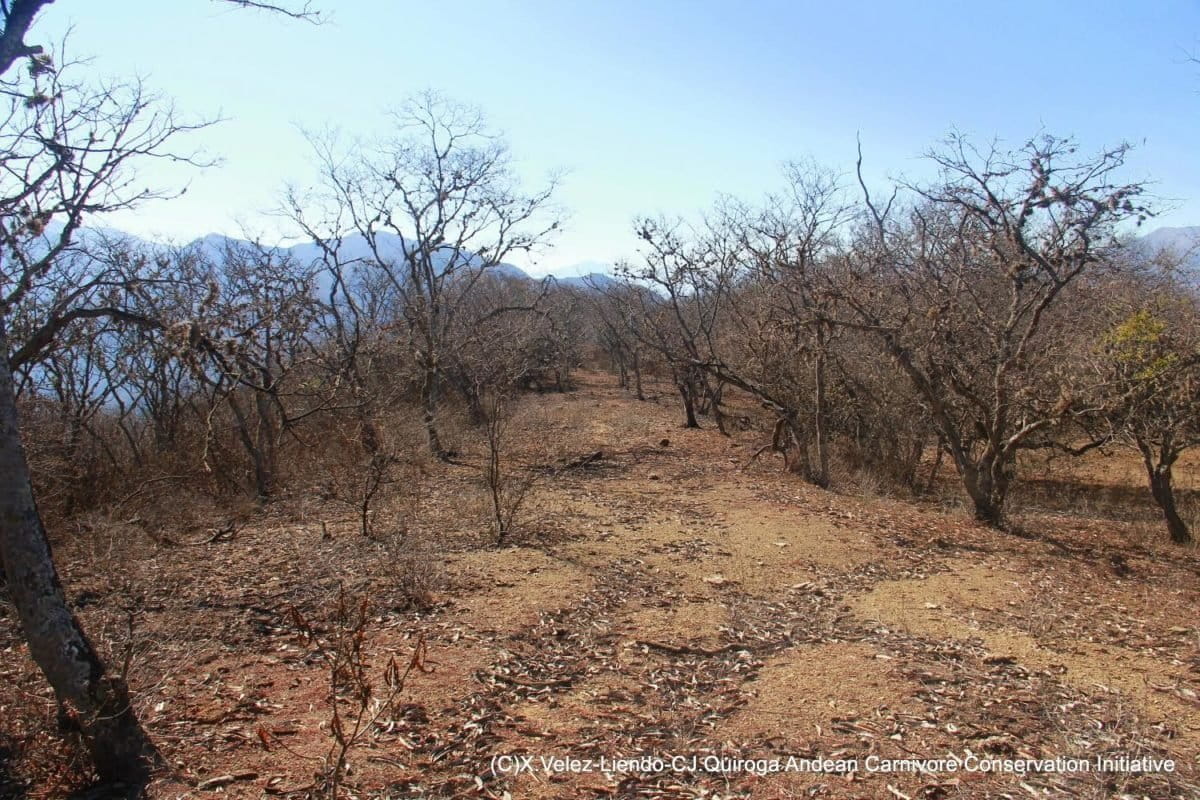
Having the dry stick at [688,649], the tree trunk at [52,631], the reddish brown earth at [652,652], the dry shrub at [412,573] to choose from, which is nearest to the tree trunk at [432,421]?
the reddish brown earth at [652,652]

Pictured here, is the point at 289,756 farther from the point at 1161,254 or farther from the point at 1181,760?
the point at 1161,254

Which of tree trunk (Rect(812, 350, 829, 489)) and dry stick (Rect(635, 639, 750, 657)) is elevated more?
tree trunk (Rect(812, 350, 829, 489))

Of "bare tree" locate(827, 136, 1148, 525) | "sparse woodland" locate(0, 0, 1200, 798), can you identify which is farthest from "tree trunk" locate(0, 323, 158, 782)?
"bare tree" locate(827, 136, 1148, 525)

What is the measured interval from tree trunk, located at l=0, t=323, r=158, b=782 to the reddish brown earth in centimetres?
19

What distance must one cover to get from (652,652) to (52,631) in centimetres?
345

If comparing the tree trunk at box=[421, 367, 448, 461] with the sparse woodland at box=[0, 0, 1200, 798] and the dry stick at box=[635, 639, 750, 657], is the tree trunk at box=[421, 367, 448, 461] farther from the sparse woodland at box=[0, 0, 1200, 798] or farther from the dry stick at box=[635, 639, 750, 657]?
the dry stick at box=[635, 639, 750, 657]

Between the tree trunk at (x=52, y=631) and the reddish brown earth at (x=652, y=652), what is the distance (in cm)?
19

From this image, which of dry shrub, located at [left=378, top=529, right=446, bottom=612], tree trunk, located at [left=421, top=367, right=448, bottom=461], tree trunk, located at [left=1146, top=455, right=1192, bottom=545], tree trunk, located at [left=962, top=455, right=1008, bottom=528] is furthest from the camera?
tree trunk, located at [left=421, top=367, right=448, bottom=461]

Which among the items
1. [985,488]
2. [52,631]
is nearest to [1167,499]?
[985,488]

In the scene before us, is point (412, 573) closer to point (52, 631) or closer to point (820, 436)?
point (52, 631)

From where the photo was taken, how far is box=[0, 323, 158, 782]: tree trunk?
2787mm

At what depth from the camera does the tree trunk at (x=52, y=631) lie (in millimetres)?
2787

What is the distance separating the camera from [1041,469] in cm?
1511

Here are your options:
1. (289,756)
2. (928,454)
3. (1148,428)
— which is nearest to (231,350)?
(289,756)
